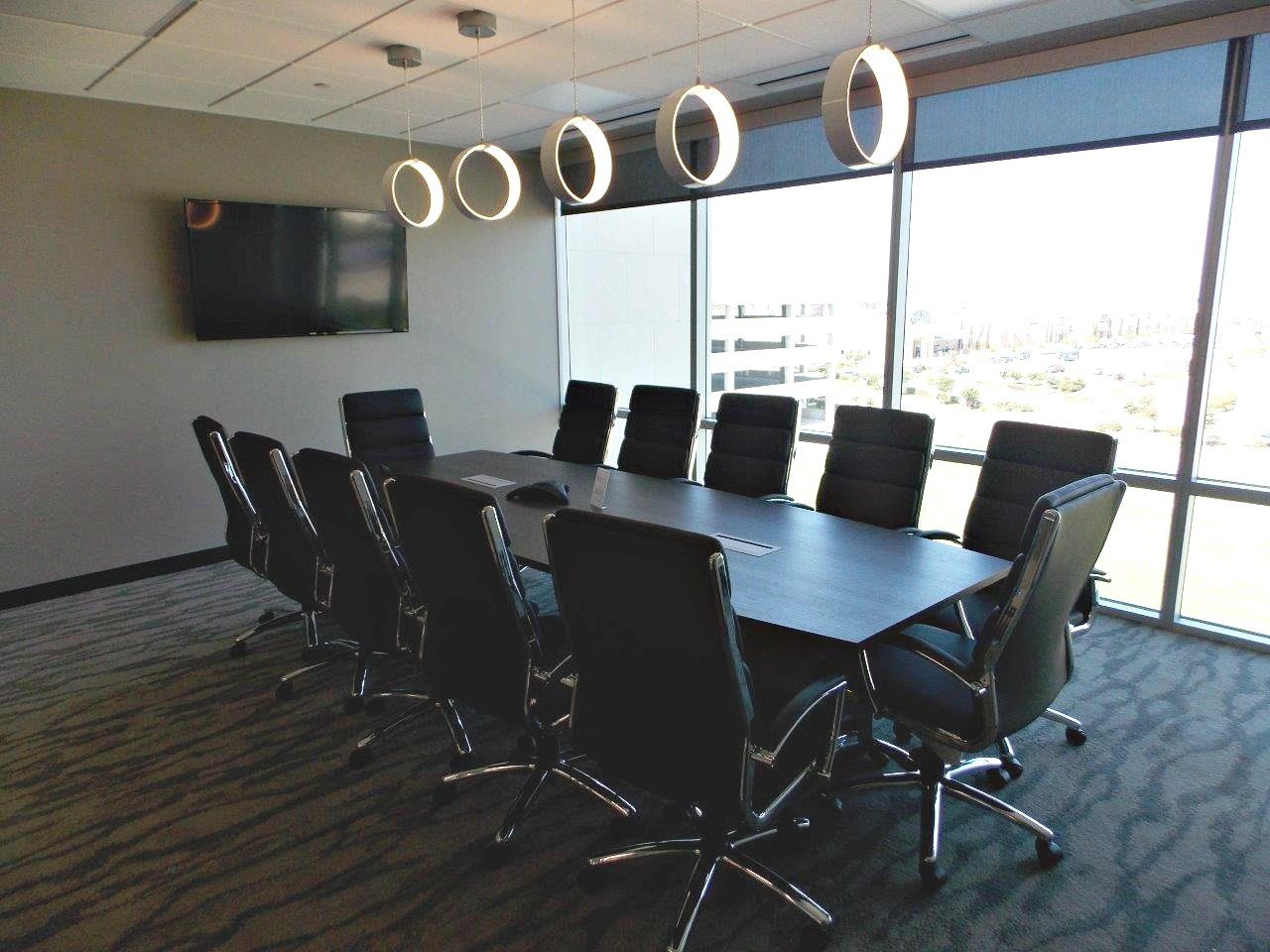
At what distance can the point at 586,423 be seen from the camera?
212 inches

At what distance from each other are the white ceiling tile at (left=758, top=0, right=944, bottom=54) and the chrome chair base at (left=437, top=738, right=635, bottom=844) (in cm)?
320

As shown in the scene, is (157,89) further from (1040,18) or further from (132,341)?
(1040,18)

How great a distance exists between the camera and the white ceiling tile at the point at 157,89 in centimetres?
461

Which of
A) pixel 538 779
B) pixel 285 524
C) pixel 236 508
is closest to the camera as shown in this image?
pixel 538 779

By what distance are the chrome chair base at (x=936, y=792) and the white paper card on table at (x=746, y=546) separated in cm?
77

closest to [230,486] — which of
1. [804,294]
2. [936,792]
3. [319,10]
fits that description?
[319,10]

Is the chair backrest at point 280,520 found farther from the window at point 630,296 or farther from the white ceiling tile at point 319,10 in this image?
the window at point 630,296

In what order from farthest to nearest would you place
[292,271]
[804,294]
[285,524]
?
[804,294]
[292,271]
[285,524]

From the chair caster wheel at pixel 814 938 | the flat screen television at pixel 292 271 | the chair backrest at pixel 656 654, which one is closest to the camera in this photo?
the chair backrest at pixel 656 654

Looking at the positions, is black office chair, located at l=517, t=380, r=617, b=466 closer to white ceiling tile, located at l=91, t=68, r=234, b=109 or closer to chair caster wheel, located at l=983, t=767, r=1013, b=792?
white ceiling tile, located at l=91, t=68, r=234, b=109

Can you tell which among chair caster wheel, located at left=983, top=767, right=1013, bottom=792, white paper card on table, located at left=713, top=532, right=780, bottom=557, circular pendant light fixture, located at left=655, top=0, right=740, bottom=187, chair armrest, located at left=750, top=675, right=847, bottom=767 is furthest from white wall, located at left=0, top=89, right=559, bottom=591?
chair caster wheel, located at left=983, top=767, right=1013, bottom=792

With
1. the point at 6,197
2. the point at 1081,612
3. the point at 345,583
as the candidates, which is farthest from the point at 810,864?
the point at 6,197

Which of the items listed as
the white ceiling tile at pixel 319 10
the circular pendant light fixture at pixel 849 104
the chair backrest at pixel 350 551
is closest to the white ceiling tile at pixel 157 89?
the white ceiling tile at pixel 319 10

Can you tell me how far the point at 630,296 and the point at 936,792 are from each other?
5.20 meters
